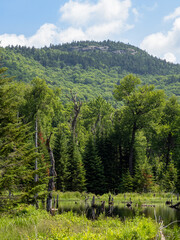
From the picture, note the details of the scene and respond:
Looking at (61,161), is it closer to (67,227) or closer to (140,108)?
(140,108)

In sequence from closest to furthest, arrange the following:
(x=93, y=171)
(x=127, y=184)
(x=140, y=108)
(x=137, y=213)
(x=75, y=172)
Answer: (x=137, y=213) → (x=75, y=172) → (x=127, y=184) → (x=93, y=171) → (x=140, y=108)

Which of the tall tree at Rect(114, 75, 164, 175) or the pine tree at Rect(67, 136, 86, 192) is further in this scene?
the tall tree at Rect(114, 75, 164, 175)

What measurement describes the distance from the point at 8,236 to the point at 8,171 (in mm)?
6892

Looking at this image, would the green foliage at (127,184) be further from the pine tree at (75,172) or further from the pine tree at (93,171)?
the pine tree at (75,172)

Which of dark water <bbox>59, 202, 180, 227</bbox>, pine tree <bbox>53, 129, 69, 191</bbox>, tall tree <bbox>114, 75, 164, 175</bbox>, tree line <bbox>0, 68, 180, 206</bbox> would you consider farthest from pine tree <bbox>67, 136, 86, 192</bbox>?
dark water <bbox>59, 202, 180, 227</bbox>

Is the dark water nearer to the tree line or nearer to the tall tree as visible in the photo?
the tree line

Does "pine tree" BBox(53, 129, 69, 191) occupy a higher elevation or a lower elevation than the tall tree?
lower

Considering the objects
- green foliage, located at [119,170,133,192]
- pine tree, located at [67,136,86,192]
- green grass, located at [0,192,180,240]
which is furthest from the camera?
green foliage, located at [119,170,133,192]

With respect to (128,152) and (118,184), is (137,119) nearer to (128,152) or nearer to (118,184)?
(128,152)

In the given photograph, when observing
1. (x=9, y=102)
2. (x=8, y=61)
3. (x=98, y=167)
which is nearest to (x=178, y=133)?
(x=98, y=167)

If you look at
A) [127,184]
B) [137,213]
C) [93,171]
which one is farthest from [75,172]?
[137,213]

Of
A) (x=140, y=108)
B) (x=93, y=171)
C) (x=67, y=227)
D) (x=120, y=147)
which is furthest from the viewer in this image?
(x=120, y=147)

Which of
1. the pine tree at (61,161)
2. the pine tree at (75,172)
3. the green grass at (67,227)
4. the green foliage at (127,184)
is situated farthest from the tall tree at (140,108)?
the green grass at (67,227)

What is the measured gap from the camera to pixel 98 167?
44.5 m
